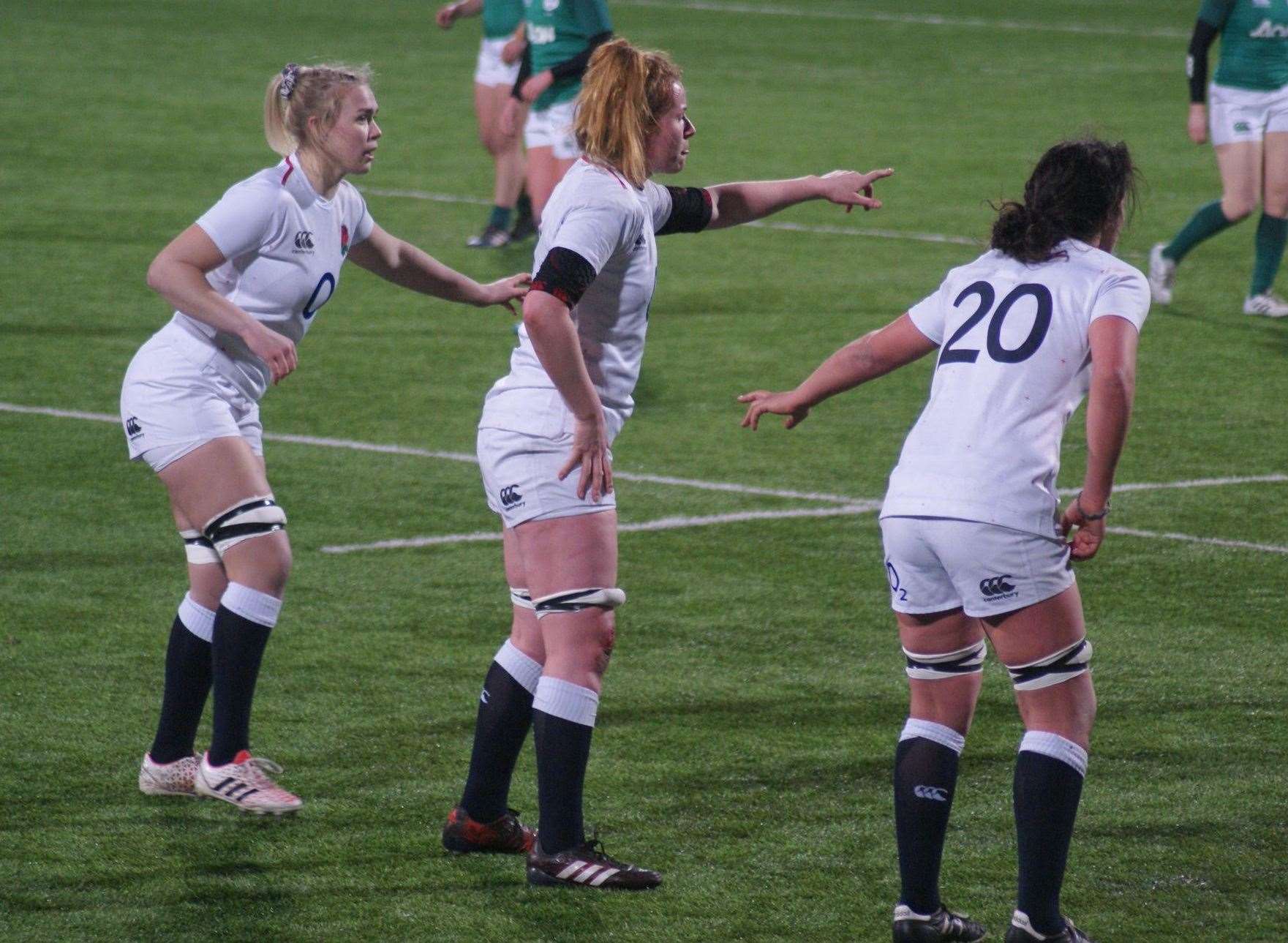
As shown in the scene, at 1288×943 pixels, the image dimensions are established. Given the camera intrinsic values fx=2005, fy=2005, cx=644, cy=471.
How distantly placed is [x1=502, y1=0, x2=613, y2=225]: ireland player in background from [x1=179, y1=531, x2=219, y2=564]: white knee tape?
264 inches

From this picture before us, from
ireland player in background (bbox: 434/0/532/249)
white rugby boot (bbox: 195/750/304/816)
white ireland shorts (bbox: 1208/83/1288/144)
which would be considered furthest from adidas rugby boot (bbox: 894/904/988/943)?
ireland player in background (bbox: 434/0/532/249)

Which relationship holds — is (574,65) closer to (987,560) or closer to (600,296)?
(600,296)

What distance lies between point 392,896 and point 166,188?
1200 cm

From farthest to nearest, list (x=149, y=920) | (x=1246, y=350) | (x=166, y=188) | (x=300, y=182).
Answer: (x=166, y=188) < (x=1246, y=350) < (x=300, y=182) < (x=149, y=920)

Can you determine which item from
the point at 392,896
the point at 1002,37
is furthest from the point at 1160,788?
the point at 1002,37

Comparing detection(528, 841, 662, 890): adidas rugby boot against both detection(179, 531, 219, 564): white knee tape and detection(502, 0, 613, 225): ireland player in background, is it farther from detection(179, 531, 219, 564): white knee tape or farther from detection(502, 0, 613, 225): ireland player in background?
detection(502, 0, 613, 225): ireland player in background

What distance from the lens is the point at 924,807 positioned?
4297 millimetres

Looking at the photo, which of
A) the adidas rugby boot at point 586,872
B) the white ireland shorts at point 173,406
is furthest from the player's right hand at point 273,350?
the adidas rugby boot at point 586,872

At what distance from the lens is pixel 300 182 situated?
5.32 meters

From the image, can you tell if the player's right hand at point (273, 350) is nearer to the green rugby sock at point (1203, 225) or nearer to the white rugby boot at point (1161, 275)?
the green rugby sock at point (1203, 225)

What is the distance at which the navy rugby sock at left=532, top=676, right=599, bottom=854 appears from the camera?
4.69m

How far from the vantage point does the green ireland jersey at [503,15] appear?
1393cm

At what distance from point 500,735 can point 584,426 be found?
2.94 ft

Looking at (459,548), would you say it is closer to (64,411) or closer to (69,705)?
(69,705)
